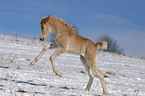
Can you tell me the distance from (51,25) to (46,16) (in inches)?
14.9

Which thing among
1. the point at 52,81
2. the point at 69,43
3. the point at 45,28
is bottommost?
the point at 52,81

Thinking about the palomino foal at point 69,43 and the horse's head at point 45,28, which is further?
the horse's head at point 45,28

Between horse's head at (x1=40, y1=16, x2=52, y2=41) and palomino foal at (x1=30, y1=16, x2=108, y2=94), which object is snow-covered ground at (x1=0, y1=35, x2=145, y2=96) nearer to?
palomino foal at (x1=30, y1=16, x2=108, y2=94)

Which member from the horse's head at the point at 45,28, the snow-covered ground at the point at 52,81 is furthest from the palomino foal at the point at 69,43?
the snow-covered ground at the point at 52,81

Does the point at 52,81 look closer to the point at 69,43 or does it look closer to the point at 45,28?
the point at 69,43

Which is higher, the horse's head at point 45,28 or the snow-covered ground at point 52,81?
the horse's head at point 45,28

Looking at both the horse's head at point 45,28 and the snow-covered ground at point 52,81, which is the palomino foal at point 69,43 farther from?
the snow-covered ground at point 52,81

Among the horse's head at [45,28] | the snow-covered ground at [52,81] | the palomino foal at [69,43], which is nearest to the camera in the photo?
the snow-covered ground at [52,81]

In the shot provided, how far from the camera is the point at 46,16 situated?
5918 mm

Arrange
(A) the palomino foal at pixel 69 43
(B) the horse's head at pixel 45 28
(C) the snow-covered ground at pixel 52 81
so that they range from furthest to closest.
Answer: (B) the horse's head at pixel 45 28, (A) the palomino foal at pixel 69 43, (C) the snow-covered ground at pixel 52 81

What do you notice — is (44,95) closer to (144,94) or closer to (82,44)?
(82,44)

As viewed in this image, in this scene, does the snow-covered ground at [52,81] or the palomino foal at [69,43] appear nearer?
the snow-covered ground at [52,81]

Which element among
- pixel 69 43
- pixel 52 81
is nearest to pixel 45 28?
pixel 69 43

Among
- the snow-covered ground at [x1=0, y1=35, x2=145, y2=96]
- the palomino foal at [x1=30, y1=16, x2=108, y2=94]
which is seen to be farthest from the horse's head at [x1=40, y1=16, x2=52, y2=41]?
the snow-covered ground at [x1=0, y1=35, x2=145, y2=96]
